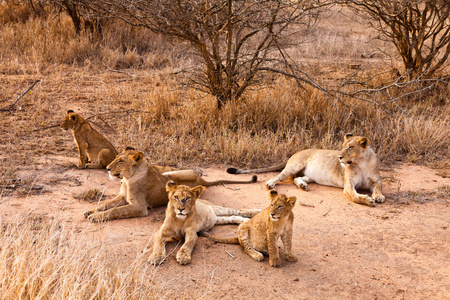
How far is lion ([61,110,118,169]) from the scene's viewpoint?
6.56 meters

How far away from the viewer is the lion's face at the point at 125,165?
17.6ft

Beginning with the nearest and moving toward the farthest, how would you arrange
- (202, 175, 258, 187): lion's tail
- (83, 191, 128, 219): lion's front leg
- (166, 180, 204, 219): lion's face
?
(166, 180, 204, 219): lion's face, (83, 191, 128, 219): lion's front leg, (202, 175, 258, 187): lion's tail

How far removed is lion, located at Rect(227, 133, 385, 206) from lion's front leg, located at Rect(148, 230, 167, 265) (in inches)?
89.6

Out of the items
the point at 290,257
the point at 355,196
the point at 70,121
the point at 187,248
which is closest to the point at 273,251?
the point at 290,257

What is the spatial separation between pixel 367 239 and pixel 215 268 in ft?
5.77

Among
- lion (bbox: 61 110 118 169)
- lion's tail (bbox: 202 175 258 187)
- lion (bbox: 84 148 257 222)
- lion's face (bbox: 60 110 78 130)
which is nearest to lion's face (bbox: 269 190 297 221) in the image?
lion (bbox: 84 148 257 222)

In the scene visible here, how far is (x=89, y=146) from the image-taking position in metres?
6.67

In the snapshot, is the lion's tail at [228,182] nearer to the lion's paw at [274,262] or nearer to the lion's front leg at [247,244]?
the lion's front leg at [247,244]

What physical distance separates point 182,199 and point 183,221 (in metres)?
0.28

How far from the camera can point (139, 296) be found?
3.32 meters

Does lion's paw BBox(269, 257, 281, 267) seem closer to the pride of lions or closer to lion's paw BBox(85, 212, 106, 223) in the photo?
the pride of lions

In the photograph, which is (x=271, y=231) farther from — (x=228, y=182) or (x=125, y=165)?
(x=228, y=182)

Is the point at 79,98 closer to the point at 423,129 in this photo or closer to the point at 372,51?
the point at 423,129

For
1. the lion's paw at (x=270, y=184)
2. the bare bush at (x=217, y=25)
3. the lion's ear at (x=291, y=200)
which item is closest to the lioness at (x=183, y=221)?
the lion's ear at (x=291, y=200)
